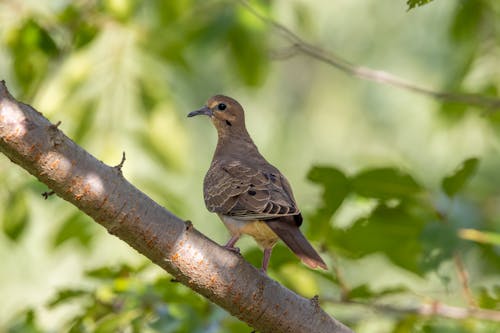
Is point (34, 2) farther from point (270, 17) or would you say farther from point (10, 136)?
point (10, 136)

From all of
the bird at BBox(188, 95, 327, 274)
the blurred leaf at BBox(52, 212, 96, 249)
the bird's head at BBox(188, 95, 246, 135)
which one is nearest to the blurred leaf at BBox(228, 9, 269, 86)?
the bird's head at BBox(188, 95, 246, 135)

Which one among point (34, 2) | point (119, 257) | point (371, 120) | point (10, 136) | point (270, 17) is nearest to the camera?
point (10, 136)

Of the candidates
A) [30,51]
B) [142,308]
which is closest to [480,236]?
[142,308]

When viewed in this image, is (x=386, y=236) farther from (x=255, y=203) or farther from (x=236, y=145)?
(x=236, y=145)

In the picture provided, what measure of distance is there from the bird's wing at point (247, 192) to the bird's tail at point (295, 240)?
49mm

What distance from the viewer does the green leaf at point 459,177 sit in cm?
394

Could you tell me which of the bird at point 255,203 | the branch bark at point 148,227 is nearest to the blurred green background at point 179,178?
the bird at point 255,203

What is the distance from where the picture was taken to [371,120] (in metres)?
13.0

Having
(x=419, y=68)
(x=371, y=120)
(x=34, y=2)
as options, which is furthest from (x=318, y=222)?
(x=371, y=120)

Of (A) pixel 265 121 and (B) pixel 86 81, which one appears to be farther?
(A) pixel 265 121

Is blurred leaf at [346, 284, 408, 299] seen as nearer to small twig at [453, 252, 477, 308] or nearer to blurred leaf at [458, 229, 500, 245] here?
small twig at [453, 252, 477, 308]

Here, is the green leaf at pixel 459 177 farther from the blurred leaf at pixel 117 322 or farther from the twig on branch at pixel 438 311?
the blurred leaf at pixel 117 322

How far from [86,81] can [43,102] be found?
41cm

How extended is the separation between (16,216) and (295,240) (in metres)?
1.91
